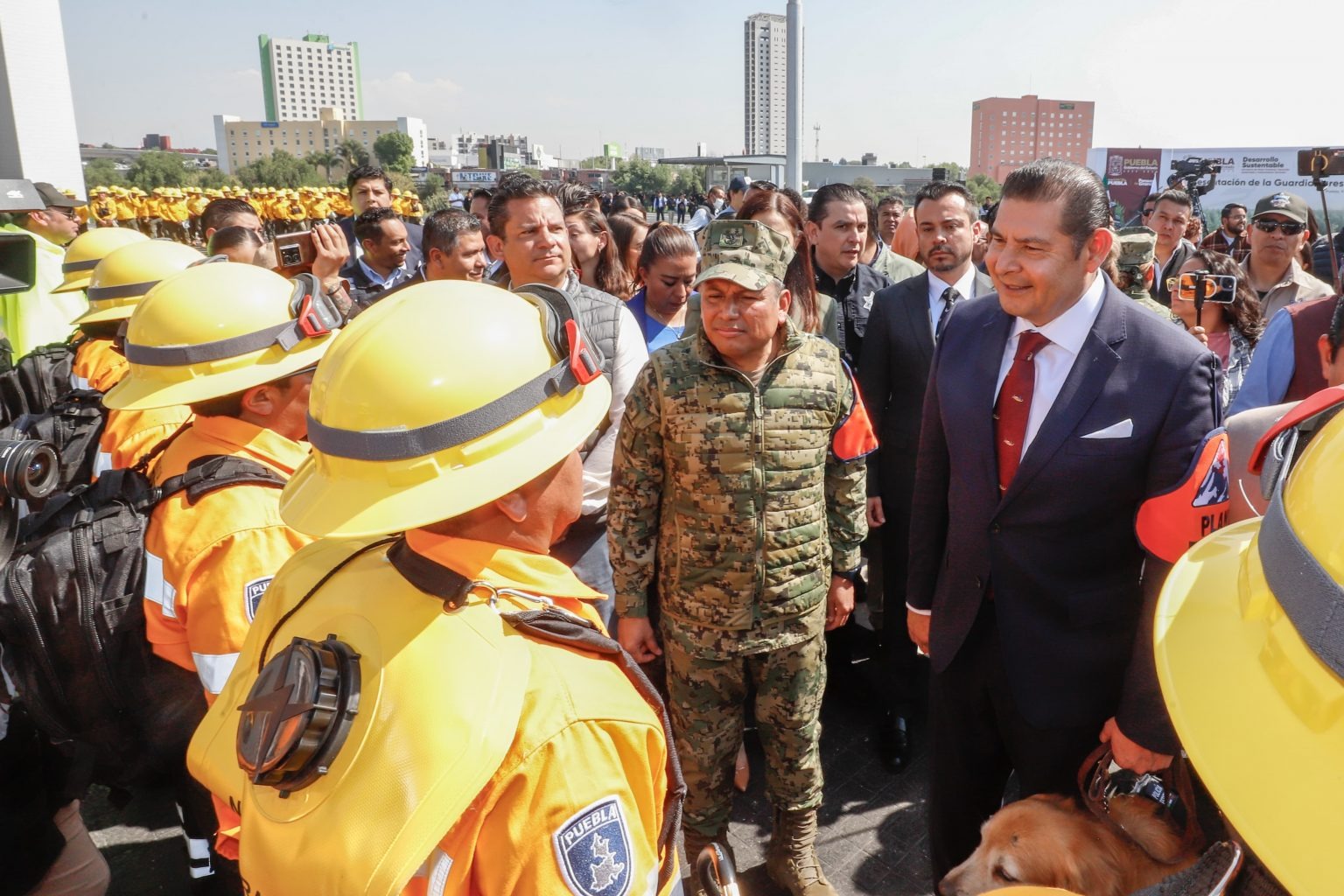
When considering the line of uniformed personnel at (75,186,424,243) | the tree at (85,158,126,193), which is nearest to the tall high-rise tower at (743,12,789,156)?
the tree at (85,158,126,193)

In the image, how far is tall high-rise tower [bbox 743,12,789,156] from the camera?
132 meters

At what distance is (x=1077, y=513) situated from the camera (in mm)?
2135

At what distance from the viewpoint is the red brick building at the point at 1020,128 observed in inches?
3841

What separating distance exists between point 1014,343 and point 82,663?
264 centimetres

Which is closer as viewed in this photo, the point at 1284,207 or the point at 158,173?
the point at 1284,207

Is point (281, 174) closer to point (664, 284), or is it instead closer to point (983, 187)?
point (983, 187)

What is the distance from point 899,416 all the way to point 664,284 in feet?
4.45

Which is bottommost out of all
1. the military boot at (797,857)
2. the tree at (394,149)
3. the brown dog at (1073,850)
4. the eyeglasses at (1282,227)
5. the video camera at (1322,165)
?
the military boot at (797,857)

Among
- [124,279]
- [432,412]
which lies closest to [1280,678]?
[432,412]

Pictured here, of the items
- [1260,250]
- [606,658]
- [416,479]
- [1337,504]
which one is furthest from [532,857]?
[1260,250]

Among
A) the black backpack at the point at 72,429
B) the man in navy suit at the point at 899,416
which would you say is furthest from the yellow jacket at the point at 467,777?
the black backpack at the point at 72,429

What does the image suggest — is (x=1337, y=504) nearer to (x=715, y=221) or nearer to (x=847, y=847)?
(x=715, y=221)

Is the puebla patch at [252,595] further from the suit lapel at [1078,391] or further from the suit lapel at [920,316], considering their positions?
the suit lapel at [920,316]

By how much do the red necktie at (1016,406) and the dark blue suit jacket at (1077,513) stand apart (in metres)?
0.03
